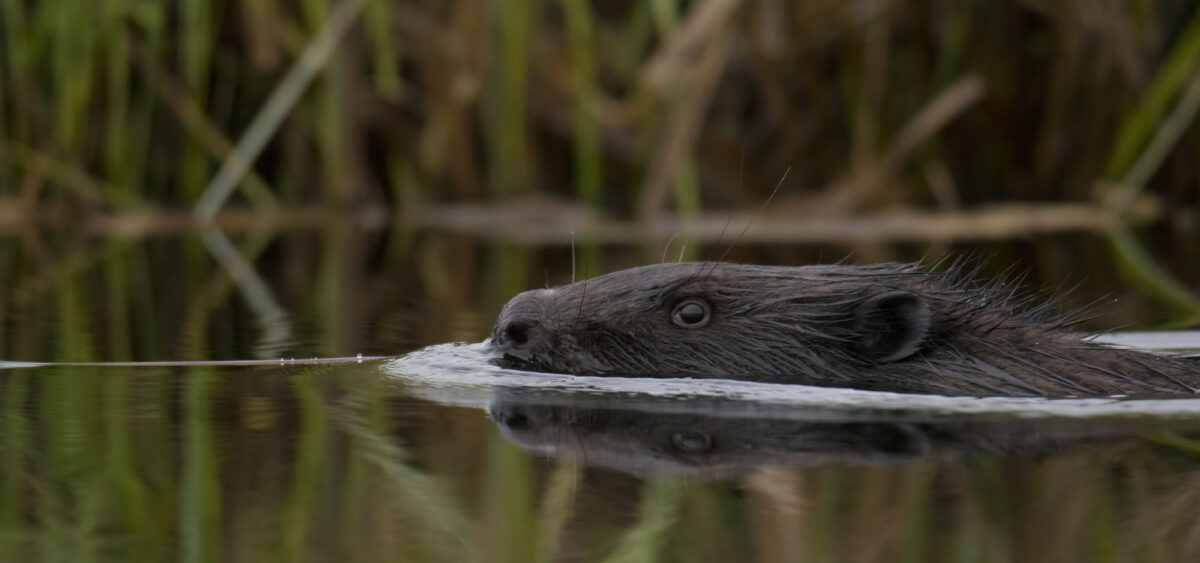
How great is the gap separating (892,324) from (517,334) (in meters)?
0.95

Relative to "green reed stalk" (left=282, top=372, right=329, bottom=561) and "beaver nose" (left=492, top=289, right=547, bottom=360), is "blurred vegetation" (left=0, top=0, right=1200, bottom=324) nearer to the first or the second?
"beaver nose" (left=492, top=289, right=547, bottom=360)

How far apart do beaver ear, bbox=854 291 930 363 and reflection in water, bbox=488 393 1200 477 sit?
46cm

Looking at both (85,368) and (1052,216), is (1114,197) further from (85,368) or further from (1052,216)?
(85,368)

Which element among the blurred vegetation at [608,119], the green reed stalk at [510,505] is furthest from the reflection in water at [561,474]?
the blurred vegetation at [608,119]

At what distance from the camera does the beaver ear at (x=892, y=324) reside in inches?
162

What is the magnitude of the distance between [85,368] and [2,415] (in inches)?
32.6

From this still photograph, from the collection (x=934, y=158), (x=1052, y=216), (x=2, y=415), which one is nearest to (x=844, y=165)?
(x=934, y=158)

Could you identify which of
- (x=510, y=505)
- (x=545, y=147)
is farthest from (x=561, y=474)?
(x=545, y=147)

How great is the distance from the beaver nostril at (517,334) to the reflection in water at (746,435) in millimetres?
375

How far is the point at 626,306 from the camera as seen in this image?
14.1 ft

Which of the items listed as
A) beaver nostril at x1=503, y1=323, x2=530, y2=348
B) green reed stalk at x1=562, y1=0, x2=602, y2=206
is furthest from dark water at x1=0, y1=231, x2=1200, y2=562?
green reed stalk at x1=562, y1=0, x2=602, y2=206

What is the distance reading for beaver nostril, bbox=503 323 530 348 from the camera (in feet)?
14.0

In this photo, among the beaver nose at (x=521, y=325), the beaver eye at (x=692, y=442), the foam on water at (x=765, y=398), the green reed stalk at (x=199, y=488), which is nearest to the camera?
the green reed stalk at (x=199, y=488)

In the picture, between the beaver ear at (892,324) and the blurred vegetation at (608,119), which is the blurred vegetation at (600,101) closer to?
the blurred vegetation at (608,119)
